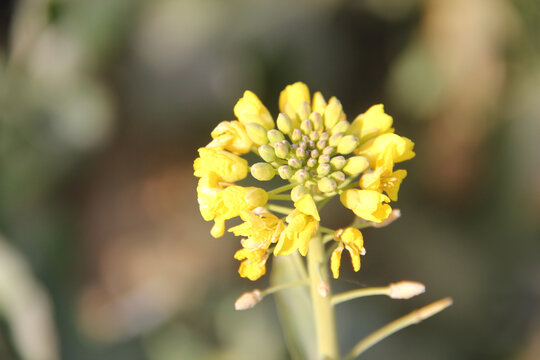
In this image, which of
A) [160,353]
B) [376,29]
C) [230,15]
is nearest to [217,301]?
[160,353]

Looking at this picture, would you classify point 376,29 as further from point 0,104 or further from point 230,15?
point 0,104

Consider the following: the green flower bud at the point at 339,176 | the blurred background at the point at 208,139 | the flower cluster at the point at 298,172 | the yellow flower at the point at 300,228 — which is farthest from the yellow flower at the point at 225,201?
the blurred background at the point at 208,139

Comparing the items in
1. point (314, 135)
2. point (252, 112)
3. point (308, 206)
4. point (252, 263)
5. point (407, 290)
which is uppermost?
point (252, 112)

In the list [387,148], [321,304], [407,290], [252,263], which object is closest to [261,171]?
[252,263]

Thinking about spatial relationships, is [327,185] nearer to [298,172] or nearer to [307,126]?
[298,172]

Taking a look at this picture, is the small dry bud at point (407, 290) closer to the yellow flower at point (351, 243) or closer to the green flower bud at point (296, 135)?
the yellow flower at point (351, 243)

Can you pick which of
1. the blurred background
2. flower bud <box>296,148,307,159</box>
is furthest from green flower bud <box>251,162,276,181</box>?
the blurred background
